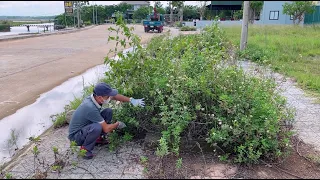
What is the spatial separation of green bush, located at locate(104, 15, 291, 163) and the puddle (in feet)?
2.00

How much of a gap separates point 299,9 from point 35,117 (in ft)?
105

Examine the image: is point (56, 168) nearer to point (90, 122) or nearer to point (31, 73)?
point (90, 122)

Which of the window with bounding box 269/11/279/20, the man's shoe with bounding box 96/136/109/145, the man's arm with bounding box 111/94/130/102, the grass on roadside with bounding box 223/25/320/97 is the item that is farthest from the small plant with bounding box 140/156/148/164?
the window with bounding box 269/11/279/20

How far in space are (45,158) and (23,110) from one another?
8.46 feet

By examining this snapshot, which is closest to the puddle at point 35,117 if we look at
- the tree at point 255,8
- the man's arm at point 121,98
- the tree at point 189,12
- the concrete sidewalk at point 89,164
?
the concrete sidewalk at point 89,164

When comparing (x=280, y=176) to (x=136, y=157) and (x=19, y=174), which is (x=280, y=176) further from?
(x=19, y=174)

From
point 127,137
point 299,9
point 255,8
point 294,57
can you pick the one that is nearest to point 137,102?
point 127,137

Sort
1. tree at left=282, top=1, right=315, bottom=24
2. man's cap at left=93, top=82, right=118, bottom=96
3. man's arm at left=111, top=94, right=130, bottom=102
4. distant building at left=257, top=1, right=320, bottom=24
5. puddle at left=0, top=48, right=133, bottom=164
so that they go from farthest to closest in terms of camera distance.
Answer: distant building at left=257, top=1, right=320, bottom=24 < tree at left=282, top=1, right=315, bottom=24 < puddle at left=0, top=48, right=133, bottom=164 < man's arm at left=111, top=94, right=130, bottom=102 < man's cap at left=93, top=82, right=118, bottom=96

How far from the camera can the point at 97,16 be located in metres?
67.2

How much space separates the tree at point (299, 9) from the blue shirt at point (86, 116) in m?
32.3

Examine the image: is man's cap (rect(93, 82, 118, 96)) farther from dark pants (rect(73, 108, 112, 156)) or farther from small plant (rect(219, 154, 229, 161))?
small plant (rect(219, 154, 229, 161))

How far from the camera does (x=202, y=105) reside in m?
3.67

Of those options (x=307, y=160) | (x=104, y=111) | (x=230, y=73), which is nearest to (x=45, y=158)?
(x=104, y=111)

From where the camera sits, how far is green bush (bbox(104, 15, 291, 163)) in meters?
3.19
